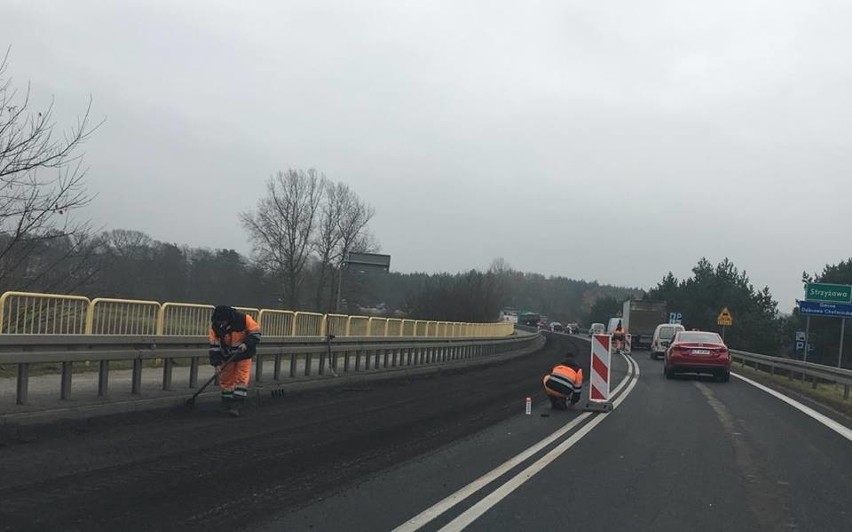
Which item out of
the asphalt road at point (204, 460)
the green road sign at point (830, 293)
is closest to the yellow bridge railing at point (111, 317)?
the asphalt road at point (204, 460)

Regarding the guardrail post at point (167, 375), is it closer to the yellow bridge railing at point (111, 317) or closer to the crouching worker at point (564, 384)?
the yellow bridge railing at point (111, 317)

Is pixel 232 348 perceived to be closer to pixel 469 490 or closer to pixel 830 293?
pixel 469 490

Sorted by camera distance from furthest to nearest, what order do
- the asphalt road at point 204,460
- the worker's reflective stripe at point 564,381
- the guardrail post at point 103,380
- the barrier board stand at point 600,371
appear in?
the barrier board stand at point 600,371
the worker's reflective stripe at point 564,381
the guardrail post at point 103,380
the asphalt road at point 204,460

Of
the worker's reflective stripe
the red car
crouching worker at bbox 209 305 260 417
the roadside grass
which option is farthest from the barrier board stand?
the red car

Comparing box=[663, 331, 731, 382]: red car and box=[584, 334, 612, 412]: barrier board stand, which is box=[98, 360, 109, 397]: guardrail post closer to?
box=[584, 334, 612, 412]: barrier board stand

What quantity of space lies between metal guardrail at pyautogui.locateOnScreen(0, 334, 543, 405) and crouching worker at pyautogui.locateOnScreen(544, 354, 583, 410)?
15.9ft

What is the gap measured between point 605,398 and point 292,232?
63.4 m

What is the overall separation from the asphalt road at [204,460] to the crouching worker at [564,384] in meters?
1.01

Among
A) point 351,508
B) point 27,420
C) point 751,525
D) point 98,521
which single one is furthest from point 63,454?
point 751,525

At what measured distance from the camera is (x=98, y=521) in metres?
5.36

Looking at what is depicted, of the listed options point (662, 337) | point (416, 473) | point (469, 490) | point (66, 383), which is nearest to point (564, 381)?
point (416, 473)

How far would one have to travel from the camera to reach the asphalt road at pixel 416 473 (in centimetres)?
583

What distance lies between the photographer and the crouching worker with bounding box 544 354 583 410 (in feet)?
44.4

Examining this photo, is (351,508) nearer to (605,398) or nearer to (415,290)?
(605,398)
